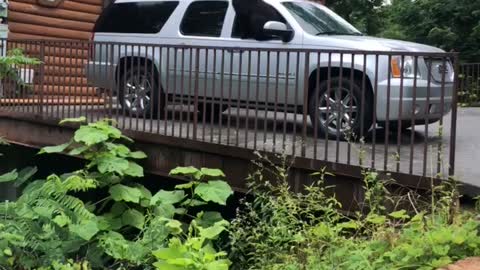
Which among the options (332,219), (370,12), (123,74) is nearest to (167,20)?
(123,74)

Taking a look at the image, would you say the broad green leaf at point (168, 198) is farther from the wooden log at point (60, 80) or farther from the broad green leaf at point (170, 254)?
the wooden log at point (60, 80)

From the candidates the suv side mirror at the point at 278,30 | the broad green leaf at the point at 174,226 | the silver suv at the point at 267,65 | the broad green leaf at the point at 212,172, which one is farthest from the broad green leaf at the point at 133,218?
the suv side mirror at the point at 278,30

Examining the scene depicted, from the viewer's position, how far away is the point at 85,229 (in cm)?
601

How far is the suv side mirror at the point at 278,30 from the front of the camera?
305 inches

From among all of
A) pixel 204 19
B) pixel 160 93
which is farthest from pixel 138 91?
pixel 204 19

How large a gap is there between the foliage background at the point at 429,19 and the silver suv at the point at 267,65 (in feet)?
45.1

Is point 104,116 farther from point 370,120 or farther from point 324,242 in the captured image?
point 324,242

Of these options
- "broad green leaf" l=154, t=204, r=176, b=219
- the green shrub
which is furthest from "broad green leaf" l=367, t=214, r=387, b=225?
"broad green leaf" l=154, t=204, r=176, b=219

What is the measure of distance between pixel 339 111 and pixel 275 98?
2.25 ft

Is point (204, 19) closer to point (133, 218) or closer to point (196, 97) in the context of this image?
point (196, 97)

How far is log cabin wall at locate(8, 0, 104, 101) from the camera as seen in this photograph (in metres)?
8.75

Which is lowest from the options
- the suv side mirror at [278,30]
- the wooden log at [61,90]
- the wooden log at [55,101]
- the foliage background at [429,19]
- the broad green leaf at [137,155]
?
the broad green leaf at [137,155]

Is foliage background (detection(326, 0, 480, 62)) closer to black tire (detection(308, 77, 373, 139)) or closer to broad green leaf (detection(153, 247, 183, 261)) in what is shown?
black tire (detection(308, 77, 373, 139))

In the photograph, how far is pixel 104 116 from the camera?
8055mm
